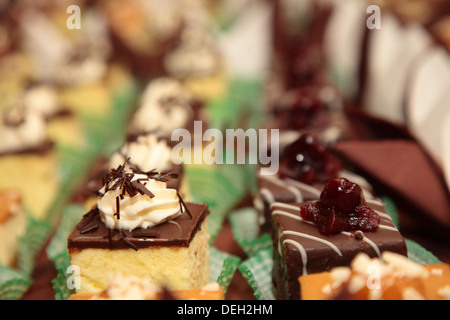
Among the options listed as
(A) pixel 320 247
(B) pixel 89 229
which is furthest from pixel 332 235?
(B) pixel 89 229

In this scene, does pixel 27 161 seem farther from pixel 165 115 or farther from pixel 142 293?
pixel 142 293

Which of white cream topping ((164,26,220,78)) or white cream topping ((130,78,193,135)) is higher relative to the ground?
white cream topping ((164,26,220,78))

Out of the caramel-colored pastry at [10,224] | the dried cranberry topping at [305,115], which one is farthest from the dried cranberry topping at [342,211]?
the caramel-colored pastry at [10,224]

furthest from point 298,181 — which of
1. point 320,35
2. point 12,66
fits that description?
point 12,66

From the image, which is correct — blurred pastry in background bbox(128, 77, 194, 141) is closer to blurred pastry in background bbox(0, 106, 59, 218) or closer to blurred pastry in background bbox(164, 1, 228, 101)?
blurred pastry in background bbox(0, 106, 59, 218)

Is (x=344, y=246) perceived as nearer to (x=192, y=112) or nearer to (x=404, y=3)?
(x=192, y=112)

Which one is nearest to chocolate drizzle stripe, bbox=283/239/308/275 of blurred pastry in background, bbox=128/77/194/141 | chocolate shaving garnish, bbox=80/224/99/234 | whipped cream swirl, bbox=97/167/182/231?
whipped cream swirl, bbox=97/167/182/231

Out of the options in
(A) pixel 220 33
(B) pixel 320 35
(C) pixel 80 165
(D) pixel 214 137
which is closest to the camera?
(D) pixel 214 137

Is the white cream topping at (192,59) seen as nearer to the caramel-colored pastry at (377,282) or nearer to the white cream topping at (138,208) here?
the white cream topping at (138,208)
